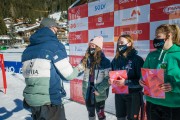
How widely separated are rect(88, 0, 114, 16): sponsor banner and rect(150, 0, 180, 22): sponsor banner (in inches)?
38.7

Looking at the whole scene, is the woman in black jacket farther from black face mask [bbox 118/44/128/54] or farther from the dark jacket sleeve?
the dark jacket sleeve

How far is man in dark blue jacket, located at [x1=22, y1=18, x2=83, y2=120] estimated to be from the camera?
2150 mm

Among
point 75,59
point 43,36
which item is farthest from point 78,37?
point 43,36

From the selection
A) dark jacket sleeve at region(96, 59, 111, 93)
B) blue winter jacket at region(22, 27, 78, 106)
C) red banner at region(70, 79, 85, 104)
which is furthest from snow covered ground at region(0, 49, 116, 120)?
blue winter jacket at region(22, 27, 78, 106)

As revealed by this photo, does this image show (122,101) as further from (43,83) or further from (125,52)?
(43,83)

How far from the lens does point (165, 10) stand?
3350 mm

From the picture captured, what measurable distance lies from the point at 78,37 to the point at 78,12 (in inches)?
21.7

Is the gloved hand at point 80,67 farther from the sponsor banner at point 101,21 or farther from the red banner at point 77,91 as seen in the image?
the red banner at point 77,91

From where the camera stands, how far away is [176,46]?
216cm

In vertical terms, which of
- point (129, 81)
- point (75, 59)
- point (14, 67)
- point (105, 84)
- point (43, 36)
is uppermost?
point (43, 36)

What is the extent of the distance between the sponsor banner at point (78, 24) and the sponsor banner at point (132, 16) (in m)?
0.98

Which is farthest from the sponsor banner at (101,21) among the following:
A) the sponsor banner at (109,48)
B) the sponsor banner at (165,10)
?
the sponsor banner at (165,10)

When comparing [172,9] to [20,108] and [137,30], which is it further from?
[20,108]

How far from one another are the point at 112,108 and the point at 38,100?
249cm
